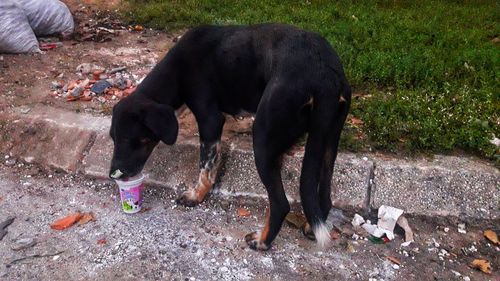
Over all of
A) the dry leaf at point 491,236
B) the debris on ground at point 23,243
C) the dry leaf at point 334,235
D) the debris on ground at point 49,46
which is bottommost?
the debris on ground at point 23,243

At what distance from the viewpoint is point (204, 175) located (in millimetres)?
4383

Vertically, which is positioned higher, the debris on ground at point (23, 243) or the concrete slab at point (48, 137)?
the concrete slab at point (48, 137)

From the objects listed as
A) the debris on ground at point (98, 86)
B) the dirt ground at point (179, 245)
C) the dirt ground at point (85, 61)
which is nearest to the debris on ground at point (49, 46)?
the dirt ground at point (85, 61)

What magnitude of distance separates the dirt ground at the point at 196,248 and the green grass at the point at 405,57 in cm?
89

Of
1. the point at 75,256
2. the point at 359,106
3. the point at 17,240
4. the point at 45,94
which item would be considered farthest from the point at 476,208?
the point at 45,94

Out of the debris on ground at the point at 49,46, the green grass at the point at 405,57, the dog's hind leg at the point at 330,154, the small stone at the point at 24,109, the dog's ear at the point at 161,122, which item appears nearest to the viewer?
the dog's hind leg at the point at 330,154

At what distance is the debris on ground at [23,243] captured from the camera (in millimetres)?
3909

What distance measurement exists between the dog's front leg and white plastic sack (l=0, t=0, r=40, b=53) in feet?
10.5

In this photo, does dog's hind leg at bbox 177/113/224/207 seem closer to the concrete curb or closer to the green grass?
the concrete curb

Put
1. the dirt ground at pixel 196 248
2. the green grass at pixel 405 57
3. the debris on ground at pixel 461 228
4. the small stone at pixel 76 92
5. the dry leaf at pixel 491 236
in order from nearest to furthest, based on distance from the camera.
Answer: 1. the dirt ground at pixel 196 248
2. the dry leaf at pixel 491 236
3. the debris on ground at pixel 461 228
4. the green grass at pixel 405 57
5. the small stone at pixel 76 92

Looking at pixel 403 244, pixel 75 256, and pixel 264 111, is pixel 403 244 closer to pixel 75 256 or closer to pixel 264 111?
pixel 264 111

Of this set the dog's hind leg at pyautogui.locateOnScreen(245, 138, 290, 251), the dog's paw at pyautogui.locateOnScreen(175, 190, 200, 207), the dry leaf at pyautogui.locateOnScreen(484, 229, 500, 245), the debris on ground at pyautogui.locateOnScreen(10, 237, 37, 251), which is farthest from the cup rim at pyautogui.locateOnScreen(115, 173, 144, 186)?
the dry leaf at pyautogui.locateOnScreen(484, 229, 500, 245)

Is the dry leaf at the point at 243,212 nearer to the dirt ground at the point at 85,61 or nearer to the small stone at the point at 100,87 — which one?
the dirt ground at the point at 85,61

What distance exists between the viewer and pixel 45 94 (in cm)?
561
